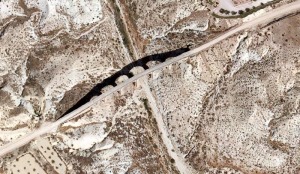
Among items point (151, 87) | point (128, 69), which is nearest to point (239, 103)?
point (151, 87)

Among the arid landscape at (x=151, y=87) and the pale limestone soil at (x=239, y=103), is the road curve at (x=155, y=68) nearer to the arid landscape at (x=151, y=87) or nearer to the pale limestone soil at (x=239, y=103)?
the arid landscape at (x=151, y=87)

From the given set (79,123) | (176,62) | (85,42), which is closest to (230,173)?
(176,62)

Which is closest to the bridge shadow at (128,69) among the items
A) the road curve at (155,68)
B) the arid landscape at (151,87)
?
the arid landscape at (151,87)

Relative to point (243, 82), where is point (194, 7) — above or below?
above

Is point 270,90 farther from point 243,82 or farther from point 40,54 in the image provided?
point 40,54

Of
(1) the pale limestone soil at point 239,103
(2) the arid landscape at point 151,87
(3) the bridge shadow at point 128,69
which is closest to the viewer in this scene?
(1) the pale limestone soil at point 239,103

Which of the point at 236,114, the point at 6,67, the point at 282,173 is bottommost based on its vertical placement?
the point at 282,173

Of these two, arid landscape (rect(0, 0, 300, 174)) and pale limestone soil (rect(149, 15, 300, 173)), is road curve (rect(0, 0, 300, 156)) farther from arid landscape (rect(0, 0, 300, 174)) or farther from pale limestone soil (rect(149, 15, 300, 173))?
pale limestone soil (rect(149, 15, 300, 173))

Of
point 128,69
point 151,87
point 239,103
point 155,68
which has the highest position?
point 128,69

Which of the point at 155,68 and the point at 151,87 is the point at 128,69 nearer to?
the point at 155,68
